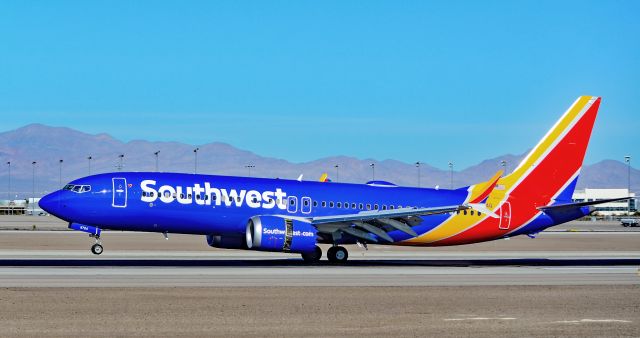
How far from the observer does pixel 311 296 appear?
97.8 ft

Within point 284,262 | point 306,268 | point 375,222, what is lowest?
point 306,268

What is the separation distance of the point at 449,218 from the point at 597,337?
2986 centimetres

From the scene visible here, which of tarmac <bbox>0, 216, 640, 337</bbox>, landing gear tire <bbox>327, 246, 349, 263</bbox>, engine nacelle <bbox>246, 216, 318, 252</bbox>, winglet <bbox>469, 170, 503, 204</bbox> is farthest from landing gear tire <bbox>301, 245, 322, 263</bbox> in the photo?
winglet <bbox>469, 170, 503, 204</bbox>

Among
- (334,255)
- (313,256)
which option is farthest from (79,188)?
(334,255)

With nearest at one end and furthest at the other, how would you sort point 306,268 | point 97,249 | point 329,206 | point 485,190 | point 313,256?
1. point 306,268
2. point 313,256
3. point 97,249
4. point 329,206
5. point 485,190

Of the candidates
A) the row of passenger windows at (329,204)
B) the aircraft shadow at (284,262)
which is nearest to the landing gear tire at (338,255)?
the aircraft shadow at (284,262)

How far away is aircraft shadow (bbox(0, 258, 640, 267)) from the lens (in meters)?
43.6

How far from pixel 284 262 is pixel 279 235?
10.2ft

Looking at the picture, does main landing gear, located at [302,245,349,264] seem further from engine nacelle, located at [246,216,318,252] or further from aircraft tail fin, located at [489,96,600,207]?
aircraft tail fin, located at [489,96,600,207]

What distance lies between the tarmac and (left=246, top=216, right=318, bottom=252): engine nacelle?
1.15 m

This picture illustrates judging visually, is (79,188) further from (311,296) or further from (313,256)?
(311,296)

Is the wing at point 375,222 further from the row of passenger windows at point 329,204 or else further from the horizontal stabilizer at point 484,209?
the horizontal stabilizer at point 484,209

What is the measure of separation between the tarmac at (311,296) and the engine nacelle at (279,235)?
3.78 ft

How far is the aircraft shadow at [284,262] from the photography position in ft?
143
